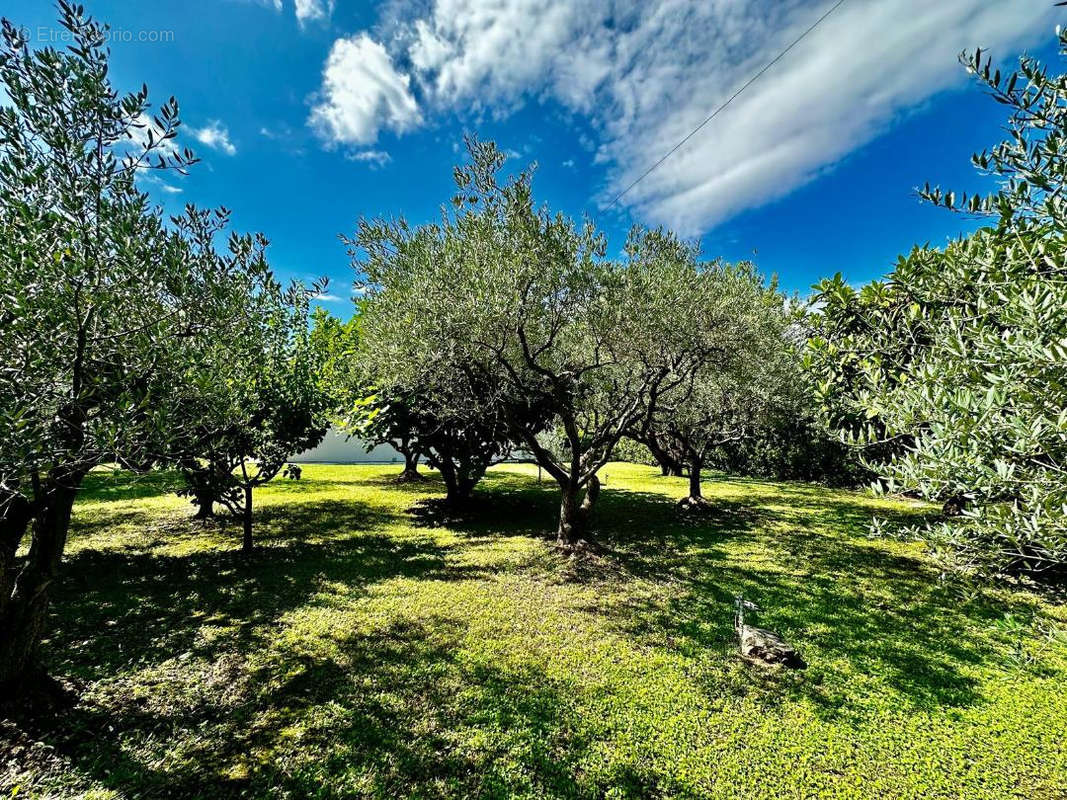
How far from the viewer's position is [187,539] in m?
12.5

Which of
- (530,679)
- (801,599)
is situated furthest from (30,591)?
(801,599)

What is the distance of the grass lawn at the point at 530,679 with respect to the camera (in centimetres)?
446

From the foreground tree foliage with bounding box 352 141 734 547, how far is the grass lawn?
4806 mm

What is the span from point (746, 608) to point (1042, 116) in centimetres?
825

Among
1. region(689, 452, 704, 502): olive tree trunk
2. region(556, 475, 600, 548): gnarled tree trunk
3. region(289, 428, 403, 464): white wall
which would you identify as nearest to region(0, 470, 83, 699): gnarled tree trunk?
region(556, 475, 600, 548): gnarled tree trunk

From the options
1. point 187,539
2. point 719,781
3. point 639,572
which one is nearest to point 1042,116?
point 719,781

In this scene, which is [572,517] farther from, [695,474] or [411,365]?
[695,474]

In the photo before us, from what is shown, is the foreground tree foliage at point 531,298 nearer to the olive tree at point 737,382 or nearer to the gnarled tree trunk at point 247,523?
the olive tree at point 737,382

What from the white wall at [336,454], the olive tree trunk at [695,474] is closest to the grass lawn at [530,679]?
the olive tree trunk at [695,474]

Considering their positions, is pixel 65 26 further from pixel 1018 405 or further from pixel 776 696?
pixel 776 696

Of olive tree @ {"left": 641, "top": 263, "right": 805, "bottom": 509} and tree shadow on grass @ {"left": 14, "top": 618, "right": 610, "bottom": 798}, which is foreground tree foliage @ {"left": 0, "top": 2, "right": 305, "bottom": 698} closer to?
tree shadow on grass @ {"left": 14, "top": 618, "right": 610, "bottom": 798}

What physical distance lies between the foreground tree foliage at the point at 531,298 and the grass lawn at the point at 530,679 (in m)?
4.81

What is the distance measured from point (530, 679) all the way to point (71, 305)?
714 cm

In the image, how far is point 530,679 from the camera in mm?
6086
